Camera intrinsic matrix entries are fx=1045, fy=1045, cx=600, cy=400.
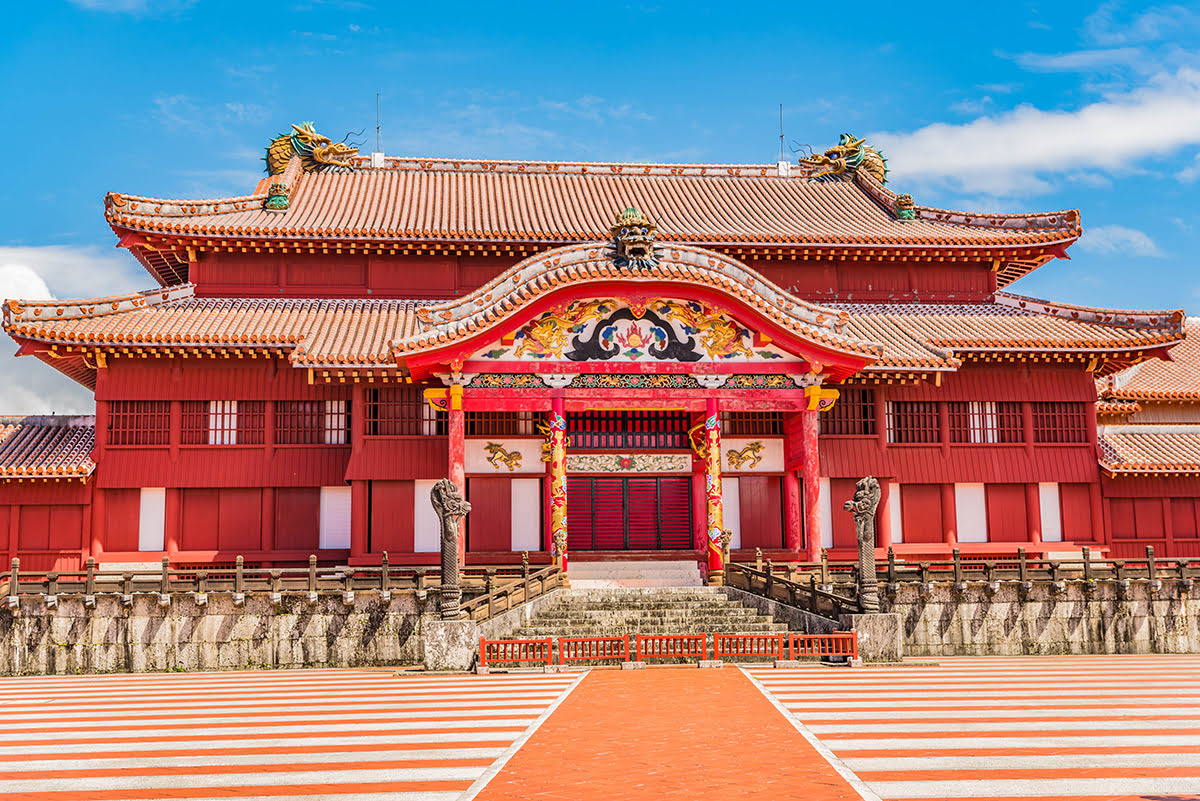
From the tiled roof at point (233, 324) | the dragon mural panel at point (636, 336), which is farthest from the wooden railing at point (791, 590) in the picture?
the tiled roof at point (233, 324)

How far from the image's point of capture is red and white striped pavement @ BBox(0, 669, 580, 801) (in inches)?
361

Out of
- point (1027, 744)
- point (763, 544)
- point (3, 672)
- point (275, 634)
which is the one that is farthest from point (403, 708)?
point (763, 544)

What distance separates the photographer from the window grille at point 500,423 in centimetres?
2781

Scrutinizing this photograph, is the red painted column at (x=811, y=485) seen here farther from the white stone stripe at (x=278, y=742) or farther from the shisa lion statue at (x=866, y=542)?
the white stone stripe at (x=278, y=742)

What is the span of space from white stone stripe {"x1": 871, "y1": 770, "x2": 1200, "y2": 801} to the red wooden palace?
16.0m

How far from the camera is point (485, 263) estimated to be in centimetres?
3114

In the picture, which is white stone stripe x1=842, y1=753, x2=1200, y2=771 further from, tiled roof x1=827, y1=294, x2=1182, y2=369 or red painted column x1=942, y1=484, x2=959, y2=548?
red painted column x1=942, y1=484, x2=959, y2=548

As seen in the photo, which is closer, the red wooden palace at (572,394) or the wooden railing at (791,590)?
the wooden railing at (791,590)

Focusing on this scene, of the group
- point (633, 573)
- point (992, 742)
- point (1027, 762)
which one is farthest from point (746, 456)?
point (1027, 762)

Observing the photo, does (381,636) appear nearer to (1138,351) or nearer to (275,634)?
(275,634)

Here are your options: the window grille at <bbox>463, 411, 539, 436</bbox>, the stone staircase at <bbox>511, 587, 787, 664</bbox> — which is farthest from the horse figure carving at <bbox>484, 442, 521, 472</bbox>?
the stone staircase at <bbox>511, 587, 787, 664</bbox>

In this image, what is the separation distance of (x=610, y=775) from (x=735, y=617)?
13.0m

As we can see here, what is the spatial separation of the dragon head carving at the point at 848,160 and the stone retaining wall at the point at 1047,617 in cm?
1797

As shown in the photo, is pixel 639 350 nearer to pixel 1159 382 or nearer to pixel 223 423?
pixel 223 423
